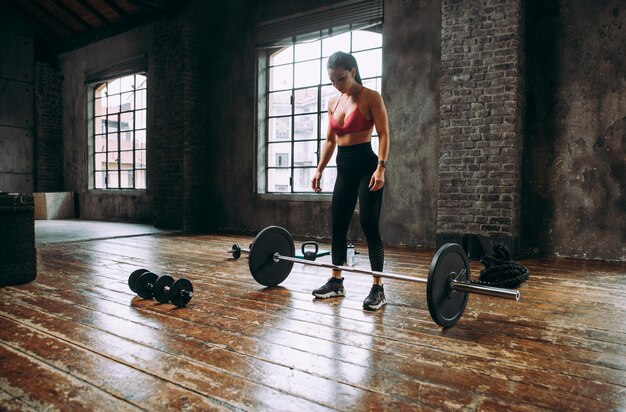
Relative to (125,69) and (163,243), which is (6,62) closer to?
(125,69)

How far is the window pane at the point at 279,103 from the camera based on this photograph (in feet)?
21.5

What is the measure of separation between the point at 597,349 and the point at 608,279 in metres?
1.92

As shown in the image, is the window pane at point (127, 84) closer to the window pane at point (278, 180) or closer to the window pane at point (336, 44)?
the window pane at point (278, 180)

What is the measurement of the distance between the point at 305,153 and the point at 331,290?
3723 millimetres

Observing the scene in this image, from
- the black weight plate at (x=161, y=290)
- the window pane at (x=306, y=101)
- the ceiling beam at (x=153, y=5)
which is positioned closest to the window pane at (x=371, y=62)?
the window pane at (x=306, y=101)

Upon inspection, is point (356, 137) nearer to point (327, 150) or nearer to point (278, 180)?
point (327, 150)

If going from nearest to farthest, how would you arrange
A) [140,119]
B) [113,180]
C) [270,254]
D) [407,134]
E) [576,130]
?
[270,254]
[576,130]
[407,134]
[140,119]
[113,180]

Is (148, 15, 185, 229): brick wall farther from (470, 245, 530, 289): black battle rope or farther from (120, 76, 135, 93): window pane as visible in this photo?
(470, 245, 530, 289): black battle rope

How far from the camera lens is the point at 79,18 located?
8.89 meters

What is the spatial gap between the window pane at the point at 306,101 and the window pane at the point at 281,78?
24 cm

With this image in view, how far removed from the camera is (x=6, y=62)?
898 centimetres

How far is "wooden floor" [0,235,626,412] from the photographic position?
57.8 inches

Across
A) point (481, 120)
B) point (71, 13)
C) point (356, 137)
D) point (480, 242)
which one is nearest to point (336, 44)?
point (481, 120)

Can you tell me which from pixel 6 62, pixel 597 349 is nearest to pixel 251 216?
pixel 597 349
